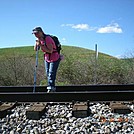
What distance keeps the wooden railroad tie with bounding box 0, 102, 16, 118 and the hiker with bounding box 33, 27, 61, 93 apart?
1.38 metres

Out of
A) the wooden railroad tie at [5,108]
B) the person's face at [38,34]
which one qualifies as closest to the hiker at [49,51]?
the person's face at [38,34]

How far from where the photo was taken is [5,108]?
613cm

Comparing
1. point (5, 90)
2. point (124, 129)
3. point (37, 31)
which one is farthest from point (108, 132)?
point (5, 90)

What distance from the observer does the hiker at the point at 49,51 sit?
730cm

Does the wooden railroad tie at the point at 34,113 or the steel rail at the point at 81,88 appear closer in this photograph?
the wooden railroad tie at the point at 34,113

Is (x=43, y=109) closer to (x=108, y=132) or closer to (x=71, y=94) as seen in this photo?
(x=71, y=94)

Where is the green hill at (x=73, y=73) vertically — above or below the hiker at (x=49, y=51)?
below

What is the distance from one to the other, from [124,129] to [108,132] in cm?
32

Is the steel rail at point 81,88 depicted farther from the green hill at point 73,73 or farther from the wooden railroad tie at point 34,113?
the green hill at point 73,73

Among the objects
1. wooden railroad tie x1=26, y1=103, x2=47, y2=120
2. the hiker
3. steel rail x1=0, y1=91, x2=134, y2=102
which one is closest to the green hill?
the hiker

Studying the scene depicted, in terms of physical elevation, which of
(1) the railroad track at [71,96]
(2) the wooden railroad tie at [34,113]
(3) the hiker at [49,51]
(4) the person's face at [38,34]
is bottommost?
(2) the wooden railroad tie at [34,113]

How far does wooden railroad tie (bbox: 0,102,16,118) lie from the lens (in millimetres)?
5904

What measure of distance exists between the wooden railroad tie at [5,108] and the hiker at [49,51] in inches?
54.3

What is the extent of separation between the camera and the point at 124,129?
4859mm
